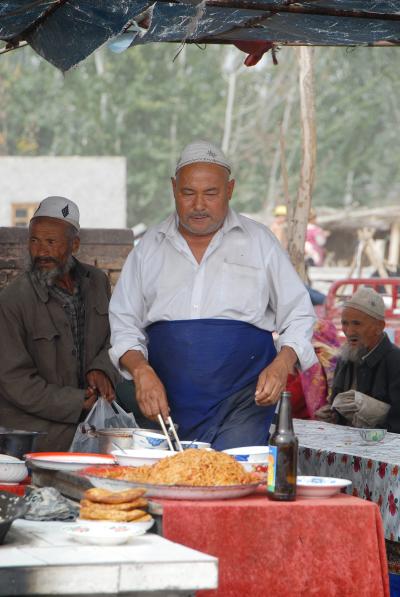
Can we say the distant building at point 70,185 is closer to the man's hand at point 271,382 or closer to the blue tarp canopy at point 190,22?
the blue tarp canopy at point 190,22

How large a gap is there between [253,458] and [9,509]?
98 centimetres

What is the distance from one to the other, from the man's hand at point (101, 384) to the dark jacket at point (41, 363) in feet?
0.08

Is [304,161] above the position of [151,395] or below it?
above

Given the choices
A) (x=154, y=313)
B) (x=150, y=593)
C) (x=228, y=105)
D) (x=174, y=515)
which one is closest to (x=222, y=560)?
(x=174, y=515)

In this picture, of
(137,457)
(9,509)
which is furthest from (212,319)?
(9,509)

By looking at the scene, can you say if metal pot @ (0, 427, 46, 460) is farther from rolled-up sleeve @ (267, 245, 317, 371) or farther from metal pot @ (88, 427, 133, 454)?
rolled-up sleeve @ (267, 245, 317, 371)

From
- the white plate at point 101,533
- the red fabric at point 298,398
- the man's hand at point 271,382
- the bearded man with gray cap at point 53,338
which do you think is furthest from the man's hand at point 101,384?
the white plate at point 101,533

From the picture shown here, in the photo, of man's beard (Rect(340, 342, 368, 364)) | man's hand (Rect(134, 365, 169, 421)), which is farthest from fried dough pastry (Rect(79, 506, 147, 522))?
man's beard (Rect(340, 342, 368, 364))

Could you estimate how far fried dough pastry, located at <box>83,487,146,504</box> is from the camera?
3.12 m

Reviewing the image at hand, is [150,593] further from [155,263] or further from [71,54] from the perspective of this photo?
[71,54]

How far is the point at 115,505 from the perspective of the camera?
3123mm

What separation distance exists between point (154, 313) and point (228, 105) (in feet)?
132

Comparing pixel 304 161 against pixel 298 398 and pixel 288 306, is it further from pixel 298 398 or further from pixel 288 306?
pixel 288 306

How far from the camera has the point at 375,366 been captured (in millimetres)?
7039
